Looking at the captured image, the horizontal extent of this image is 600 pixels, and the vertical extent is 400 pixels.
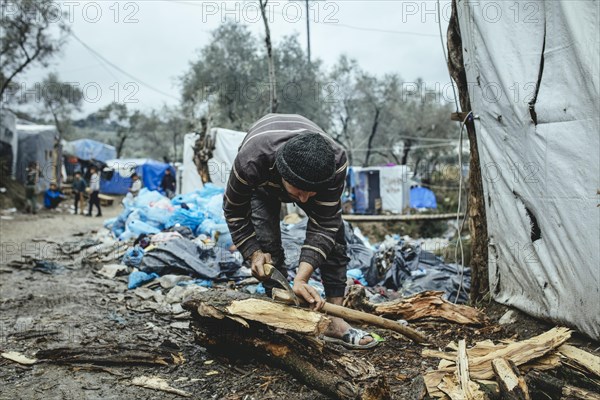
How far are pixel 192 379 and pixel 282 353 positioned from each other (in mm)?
498

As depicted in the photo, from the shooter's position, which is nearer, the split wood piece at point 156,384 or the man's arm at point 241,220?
the split wood piece at point 156,384

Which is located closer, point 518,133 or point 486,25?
point 518,133

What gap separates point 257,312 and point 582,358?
160 cm

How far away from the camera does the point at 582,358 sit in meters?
2.20

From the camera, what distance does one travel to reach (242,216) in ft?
9.11

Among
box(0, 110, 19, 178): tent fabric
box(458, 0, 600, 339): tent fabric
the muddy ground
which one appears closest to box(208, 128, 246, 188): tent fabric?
the muddy ground

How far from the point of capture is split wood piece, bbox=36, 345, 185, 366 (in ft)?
8.33

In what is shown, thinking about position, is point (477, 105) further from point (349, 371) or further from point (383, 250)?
point (383, 250)

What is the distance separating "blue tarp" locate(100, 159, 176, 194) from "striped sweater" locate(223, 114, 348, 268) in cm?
1741

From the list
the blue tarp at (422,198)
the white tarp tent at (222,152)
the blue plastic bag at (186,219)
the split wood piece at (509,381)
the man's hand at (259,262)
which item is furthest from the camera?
the blue tarp at (422,198)

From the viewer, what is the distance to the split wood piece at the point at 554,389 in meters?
1.91

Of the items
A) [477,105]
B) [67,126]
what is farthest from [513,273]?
[67,126]

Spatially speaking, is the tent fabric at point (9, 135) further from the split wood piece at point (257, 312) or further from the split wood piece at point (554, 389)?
the split wood piece at point (554, 389)

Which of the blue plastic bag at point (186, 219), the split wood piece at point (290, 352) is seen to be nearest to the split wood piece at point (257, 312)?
the split wood piece at point (290, 352)
